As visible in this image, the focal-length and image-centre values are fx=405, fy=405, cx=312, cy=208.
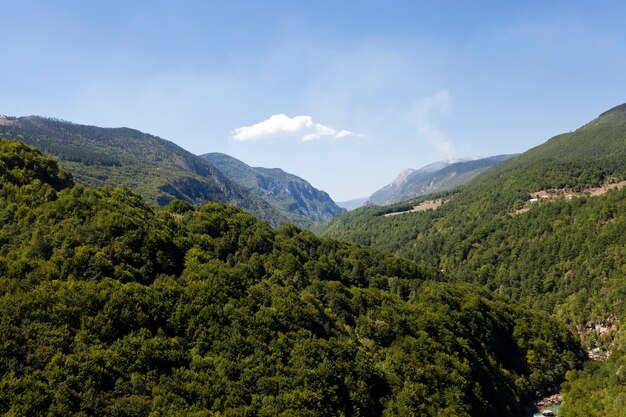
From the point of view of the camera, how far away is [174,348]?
58.9 m

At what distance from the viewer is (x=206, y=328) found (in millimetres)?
65375

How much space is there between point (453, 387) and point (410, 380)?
9.39m

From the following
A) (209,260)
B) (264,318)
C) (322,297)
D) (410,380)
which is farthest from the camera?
(322,297)

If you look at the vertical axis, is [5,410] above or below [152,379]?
above

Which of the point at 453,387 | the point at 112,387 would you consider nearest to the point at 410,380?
the point at 453,387

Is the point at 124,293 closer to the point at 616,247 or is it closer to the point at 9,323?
the point at 9,323

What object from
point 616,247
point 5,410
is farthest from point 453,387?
point 616,247

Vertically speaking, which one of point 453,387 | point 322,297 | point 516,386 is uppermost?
point 322,297

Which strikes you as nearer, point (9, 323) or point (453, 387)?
point (9, 323)

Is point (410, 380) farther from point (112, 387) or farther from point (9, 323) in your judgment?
point (9, 323)

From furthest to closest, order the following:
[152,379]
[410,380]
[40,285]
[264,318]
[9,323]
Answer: [410,380], [264,318], [40,285], [152,379], [9,323]

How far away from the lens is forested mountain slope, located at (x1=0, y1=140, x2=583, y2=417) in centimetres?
4909

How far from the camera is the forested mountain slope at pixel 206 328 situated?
161 ft

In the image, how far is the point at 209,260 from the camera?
87562 millimetres
